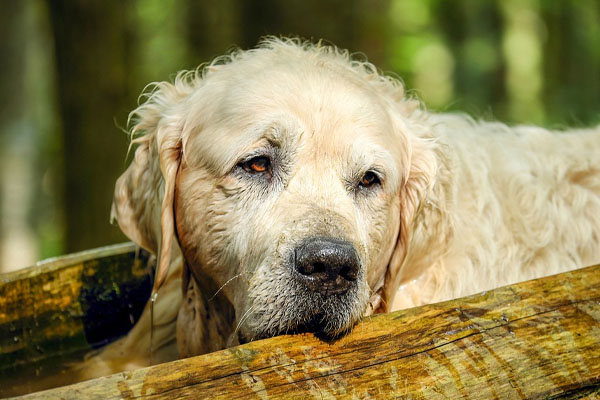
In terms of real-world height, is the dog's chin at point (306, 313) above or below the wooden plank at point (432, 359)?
below

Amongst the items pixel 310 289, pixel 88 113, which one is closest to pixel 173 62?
pixel 88 113

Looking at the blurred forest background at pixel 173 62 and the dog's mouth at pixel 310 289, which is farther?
the blurred forest background at pixel 173 62

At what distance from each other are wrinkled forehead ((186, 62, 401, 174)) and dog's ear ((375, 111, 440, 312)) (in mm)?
243

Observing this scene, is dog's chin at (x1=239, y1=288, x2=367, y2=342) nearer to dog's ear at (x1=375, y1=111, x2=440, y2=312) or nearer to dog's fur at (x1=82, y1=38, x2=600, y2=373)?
dog's fur at (x1=82, y1=38, x2=600, y2=373)

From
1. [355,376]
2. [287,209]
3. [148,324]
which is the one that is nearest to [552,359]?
[355,376]

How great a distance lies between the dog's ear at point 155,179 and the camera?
348 cm

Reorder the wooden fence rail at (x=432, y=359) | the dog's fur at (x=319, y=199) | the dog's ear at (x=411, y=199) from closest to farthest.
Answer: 1. the wooden fence rail at (x=432, y=359)
2. the dog's fur at (x=319, y=199)
3. the dog's ear at (x=411, y=199)

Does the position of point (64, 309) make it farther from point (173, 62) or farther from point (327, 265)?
point (173, 62)

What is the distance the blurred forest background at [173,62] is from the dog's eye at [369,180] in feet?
4.03

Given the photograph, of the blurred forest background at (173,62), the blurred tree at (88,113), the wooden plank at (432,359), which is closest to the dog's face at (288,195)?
the wooden plank at (432,359)

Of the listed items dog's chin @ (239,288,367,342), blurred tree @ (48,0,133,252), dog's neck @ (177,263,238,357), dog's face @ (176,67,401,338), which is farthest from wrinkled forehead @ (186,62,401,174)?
blurred tree @ (48,0,133,252)

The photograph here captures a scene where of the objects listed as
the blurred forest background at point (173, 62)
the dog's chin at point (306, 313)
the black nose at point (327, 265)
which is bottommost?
the blurred forest background at point (173, 62)

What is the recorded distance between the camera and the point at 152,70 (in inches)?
932

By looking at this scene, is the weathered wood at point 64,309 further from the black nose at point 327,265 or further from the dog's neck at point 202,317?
the black nose at point 327,265
